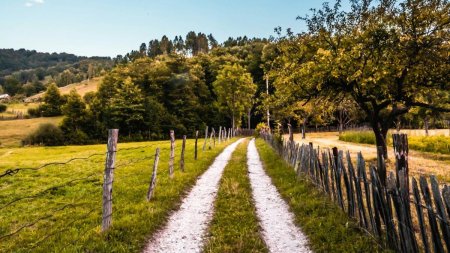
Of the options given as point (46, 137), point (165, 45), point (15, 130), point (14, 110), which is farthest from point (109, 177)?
point (165, 45)

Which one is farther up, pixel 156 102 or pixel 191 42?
pixel 191 42

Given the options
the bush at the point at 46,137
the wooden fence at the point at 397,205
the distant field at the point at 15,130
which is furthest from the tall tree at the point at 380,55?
the distant field at the point at 15,130

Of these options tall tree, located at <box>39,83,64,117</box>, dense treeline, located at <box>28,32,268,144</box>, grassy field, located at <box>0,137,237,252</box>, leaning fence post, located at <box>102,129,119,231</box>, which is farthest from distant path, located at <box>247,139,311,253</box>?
tall tree, located at <box>39,83,64,117</box>

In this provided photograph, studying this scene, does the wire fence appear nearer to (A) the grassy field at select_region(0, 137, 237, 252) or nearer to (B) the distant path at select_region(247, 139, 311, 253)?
(A) the grassy field at select_region(0, 137, 237, 252)

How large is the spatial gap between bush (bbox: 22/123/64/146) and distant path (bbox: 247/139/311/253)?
68.2 meters

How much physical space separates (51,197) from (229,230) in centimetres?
799

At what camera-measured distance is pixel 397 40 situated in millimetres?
16875

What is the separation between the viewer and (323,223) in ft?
29.7

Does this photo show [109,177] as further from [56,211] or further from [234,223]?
[234,223]

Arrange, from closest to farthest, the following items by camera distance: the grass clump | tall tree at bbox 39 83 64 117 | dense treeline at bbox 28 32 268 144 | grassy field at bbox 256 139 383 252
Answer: grassy field at bbox 256 139 383 252 → the grass clump → dense treeline at bbox 28 32 268 144 → tall tree at bbox 39 83 64 117

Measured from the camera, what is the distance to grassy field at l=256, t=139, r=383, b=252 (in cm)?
750

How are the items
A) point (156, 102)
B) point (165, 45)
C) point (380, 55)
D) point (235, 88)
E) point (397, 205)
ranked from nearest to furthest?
1. point (397, 205)
2. point (380, 55)
3. point (235, 88)
4. point (156, 102)
5. point (165, 45)

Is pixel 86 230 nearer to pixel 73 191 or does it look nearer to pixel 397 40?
pixel 73 191

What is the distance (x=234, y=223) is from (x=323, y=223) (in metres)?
2.45
